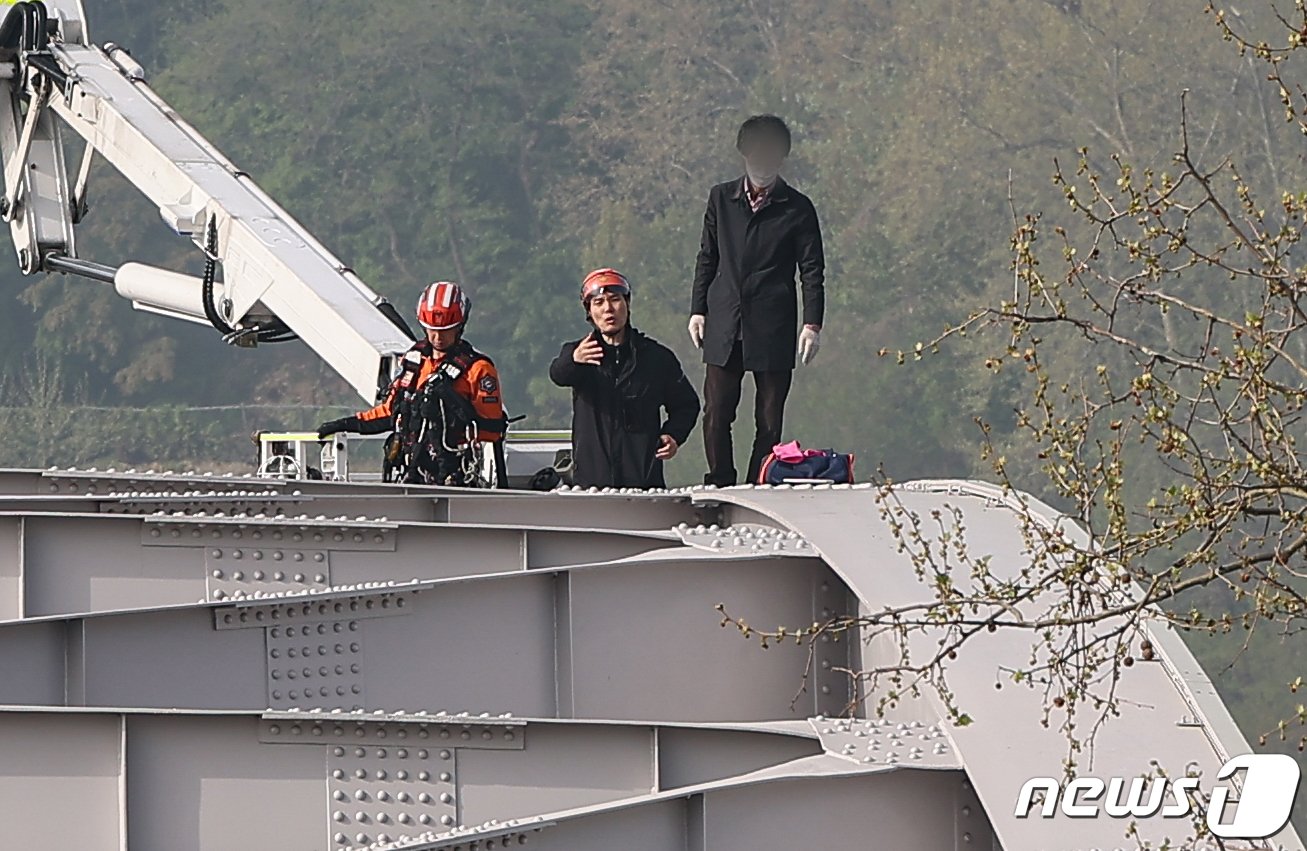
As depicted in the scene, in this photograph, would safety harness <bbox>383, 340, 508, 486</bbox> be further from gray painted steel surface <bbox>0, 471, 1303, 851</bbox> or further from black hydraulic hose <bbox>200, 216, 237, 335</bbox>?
black hydraulic hose <bbox>200, 216, 237, 335</bbox>

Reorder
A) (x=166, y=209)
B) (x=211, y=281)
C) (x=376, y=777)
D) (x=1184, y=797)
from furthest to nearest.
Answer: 1. (x=166, y=209)
2. (x=211, y=281)
3. (x=376, y=777)
4. (x=1184, y=797)

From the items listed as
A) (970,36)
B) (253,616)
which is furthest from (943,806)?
(970,36)

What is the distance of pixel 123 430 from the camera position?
5316 centimetres

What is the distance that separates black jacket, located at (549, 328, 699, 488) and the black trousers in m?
0.77

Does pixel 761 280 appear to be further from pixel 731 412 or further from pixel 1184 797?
pixel 1184 797

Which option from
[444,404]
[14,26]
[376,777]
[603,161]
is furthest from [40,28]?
[603,161]

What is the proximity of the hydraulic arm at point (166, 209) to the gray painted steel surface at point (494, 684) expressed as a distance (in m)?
3.05

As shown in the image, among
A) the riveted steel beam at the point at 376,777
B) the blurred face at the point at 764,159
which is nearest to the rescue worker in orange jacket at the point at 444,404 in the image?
the blurred face at the point at 764,159

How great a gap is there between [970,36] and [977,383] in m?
9.42

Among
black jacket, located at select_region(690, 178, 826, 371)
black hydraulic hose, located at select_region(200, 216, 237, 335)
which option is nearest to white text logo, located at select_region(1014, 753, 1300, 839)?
black jacket, located at select_region(690, 178, 826, 371)

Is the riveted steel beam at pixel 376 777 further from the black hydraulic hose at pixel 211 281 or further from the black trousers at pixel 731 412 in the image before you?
the black hydraulic hose at pixel 211 281

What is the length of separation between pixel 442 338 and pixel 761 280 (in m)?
1.80

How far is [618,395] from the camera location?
8836 mm

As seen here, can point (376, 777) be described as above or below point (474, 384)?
below
